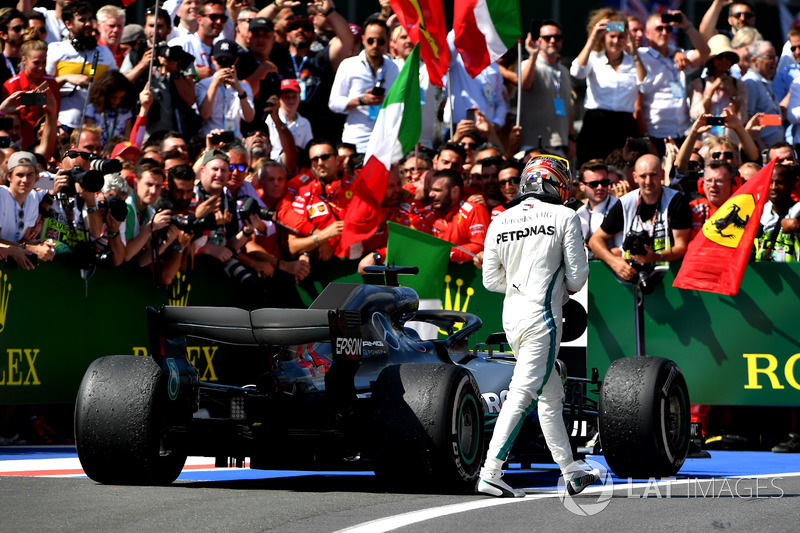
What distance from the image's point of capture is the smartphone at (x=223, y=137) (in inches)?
494

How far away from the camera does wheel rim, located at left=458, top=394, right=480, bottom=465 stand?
784cm

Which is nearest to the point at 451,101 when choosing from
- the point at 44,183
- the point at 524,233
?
the point at 44,183

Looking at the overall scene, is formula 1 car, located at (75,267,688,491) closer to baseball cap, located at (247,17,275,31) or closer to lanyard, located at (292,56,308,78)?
baseball cap, located at (247,17,275,31)

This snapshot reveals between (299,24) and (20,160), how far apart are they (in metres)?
5.33

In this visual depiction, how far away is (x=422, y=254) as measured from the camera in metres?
12.5

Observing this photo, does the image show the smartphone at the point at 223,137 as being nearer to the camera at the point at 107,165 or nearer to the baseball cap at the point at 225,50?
the baseball cap at the point at 225,50

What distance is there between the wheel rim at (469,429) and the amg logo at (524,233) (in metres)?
0.99

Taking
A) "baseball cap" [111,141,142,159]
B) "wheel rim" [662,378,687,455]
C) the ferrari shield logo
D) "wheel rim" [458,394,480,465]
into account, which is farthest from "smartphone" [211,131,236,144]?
"wheel rim" [662,378,687,455]

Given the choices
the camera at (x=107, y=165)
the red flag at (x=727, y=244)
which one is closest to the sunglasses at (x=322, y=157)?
the camera at (x=107, y=165)

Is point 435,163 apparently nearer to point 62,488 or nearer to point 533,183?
point 533,183

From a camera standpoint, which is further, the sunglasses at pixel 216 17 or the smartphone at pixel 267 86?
the smartphone at pixel 267 86

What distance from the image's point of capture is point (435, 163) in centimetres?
1395

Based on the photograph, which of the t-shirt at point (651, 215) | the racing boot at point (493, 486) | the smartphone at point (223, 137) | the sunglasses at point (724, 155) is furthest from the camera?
the sunglasses at point (724, 155)

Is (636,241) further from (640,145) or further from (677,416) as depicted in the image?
(677,416)
